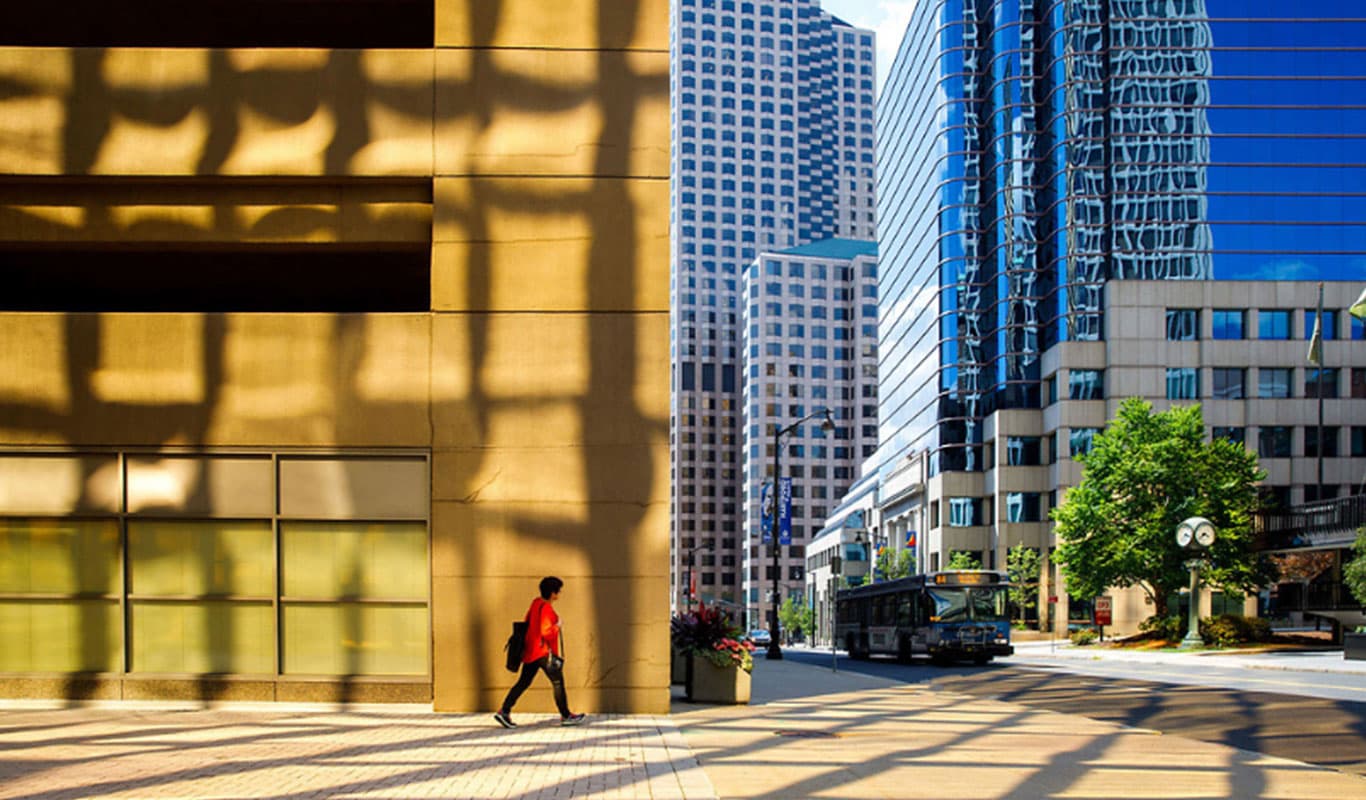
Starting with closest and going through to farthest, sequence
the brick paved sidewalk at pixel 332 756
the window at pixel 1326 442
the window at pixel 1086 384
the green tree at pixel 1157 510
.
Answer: the brick paved sidewalk at pixel 332 756 → the green tree at pixel 1157 510 → the window at pixel 1326 442 → the window at pixel 1086 384

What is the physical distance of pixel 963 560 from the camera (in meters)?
97.2

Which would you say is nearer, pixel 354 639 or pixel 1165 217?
pixel 354 639

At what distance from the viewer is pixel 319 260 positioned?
830 inches

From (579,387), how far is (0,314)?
748 cm

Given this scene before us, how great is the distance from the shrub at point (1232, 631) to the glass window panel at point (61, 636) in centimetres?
4420

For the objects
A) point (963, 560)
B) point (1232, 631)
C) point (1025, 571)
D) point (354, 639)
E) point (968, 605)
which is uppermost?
point (354, 639)

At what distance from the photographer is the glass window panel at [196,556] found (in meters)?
17.2

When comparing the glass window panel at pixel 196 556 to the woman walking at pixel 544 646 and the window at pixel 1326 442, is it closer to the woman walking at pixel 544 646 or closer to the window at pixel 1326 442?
the woman walking at pixel 544 646

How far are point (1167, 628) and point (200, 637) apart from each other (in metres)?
48.2

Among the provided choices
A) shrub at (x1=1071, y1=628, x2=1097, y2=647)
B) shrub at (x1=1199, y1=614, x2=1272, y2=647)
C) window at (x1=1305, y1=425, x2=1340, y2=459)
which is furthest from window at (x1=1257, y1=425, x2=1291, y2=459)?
shrub at (x1=1199, y1=614, x2=1272, y2=647)

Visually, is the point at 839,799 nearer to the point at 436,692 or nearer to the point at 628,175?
the point at 436,692

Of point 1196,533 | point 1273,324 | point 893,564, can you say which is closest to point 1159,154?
point 1273,324

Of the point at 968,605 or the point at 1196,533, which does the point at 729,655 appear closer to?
the point at 968,605

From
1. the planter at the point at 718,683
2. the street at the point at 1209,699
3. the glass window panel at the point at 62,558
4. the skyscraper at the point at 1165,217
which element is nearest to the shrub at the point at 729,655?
the planter at the point at 718,683
